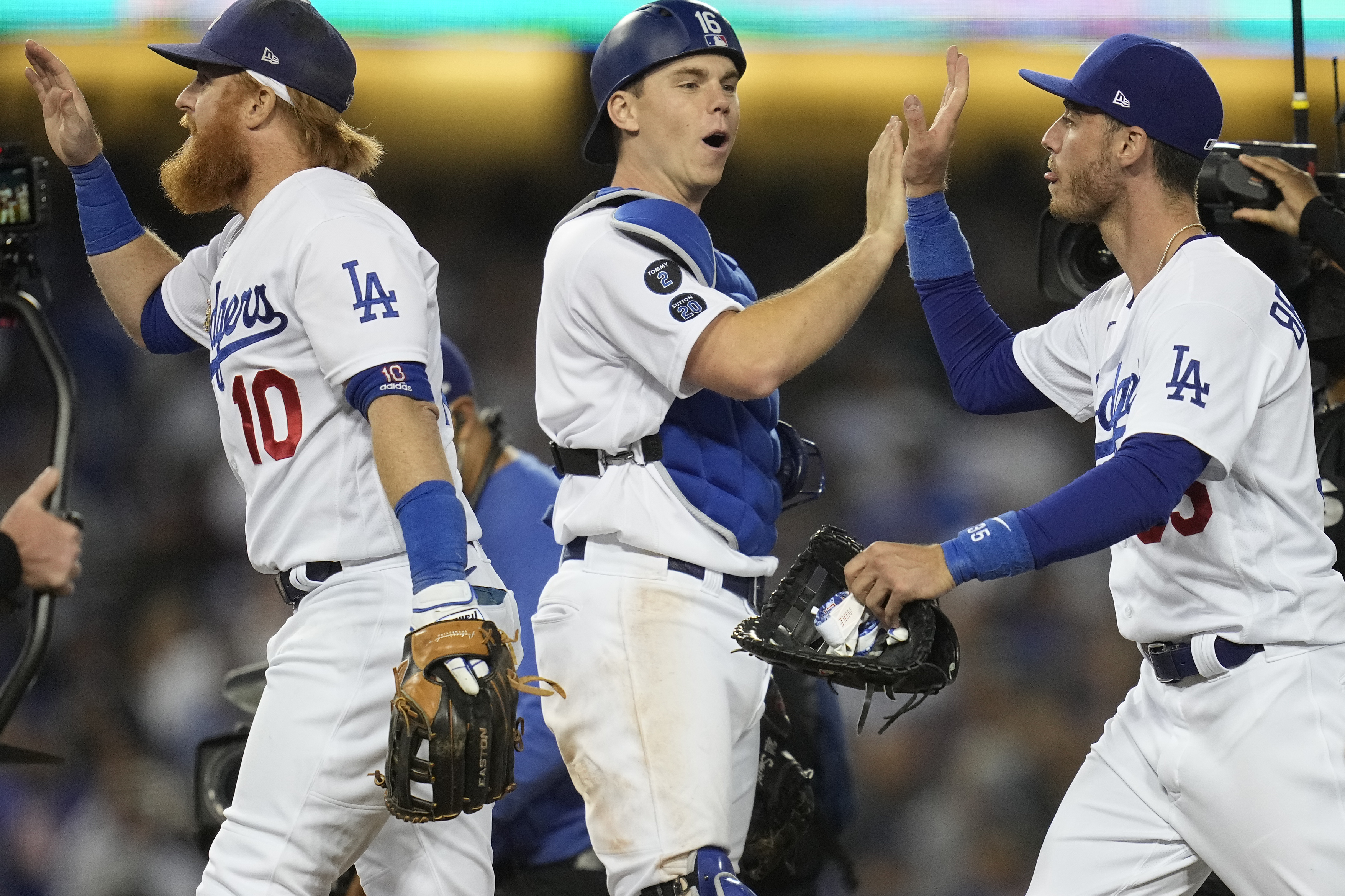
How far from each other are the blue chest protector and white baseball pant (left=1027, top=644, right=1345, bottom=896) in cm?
69

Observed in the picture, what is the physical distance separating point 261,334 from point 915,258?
1.25 m

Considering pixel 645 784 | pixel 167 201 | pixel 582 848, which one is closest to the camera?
pixel 645 784

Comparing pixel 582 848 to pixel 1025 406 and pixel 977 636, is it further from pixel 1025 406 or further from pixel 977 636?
pixel 977 636

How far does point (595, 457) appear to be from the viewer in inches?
94.3

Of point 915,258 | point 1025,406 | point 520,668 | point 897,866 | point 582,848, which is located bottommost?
point 897,866

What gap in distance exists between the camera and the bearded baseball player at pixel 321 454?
2.02 meters

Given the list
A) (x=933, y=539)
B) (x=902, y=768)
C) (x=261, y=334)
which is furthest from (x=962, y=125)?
(x=261, y=334)

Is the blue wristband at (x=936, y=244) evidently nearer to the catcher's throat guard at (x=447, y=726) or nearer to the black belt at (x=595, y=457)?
the black belt at (x=595, y=457)

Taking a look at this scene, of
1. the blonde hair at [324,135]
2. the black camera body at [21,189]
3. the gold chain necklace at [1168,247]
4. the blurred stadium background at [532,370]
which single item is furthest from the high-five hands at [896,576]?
the blurred stadium background at [532,370]

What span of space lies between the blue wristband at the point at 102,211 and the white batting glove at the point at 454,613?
3.72ft

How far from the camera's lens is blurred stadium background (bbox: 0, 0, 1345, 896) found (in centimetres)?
484

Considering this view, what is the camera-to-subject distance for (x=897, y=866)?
16.7ft

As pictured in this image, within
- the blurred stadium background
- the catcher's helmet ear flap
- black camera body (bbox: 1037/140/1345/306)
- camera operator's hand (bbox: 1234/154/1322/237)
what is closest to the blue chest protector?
the catcher's helmet ear flap

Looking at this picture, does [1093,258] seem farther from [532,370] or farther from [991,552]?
[532,370]
